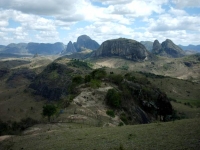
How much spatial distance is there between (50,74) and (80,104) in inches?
4117

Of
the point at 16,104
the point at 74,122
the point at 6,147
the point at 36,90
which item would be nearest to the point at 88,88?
the point at 74,122

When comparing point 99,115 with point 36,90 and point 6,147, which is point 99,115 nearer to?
point 6,147

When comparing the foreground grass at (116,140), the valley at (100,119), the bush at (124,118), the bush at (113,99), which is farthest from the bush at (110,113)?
the foreground grass at (116,140)

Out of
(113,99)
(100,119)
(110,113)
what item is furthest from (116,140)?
A: (113,99)

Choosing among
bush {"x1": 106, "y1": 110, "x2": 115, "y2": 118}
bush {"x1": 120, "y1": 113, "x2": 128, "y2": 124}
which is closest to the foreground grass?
bush {"x1": 106, "y1": 110, "x2": 115, "y2": 118}

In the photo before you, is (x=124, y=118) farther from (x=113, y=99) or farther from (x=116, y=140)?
(x=116, y=140)

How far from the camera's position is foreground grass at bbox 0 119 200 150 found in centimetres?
2311

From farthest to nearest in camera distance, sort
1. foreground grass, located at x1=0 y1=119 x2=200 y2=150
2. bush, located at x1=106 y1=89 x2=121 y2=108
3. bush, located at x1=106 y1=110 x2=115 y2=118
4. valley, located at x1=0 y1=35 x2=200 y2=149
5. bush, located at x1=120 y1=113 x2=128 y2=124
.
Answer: bush, located at x1=106 y1=89 x2=121 y2=108
bush, located at x1=120 y1=113 x2=128 y2=124
bush, located at x1=106 y1=110 x2=115 y2=118
valley, located at x1=0 y1=35 x2=200 y2=149
foreground grass, located at x1=0 y1=119 x2=200 y2=150

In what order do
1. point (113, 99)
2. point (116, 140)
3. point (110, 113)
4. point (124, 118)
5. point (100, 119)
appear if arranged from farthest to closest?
point (113, 99) < point (124, 118) < point (110, 113) < point (100, 119) < point (116, 140)

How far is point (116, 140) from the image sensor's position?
87.6 ft

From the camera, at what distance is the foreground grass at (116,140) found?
23109mm

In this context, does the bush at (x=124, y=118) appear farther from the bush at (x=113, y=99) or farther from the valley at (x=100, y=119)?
the bush at (x=113, y=99)

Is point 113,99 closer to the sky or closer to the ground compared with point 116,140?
closer to the ground

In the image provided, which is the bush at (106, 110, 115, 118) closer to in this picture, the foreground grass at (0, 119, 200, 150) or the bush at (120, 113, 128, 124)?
the bush at (120, 113, 128, 124)
